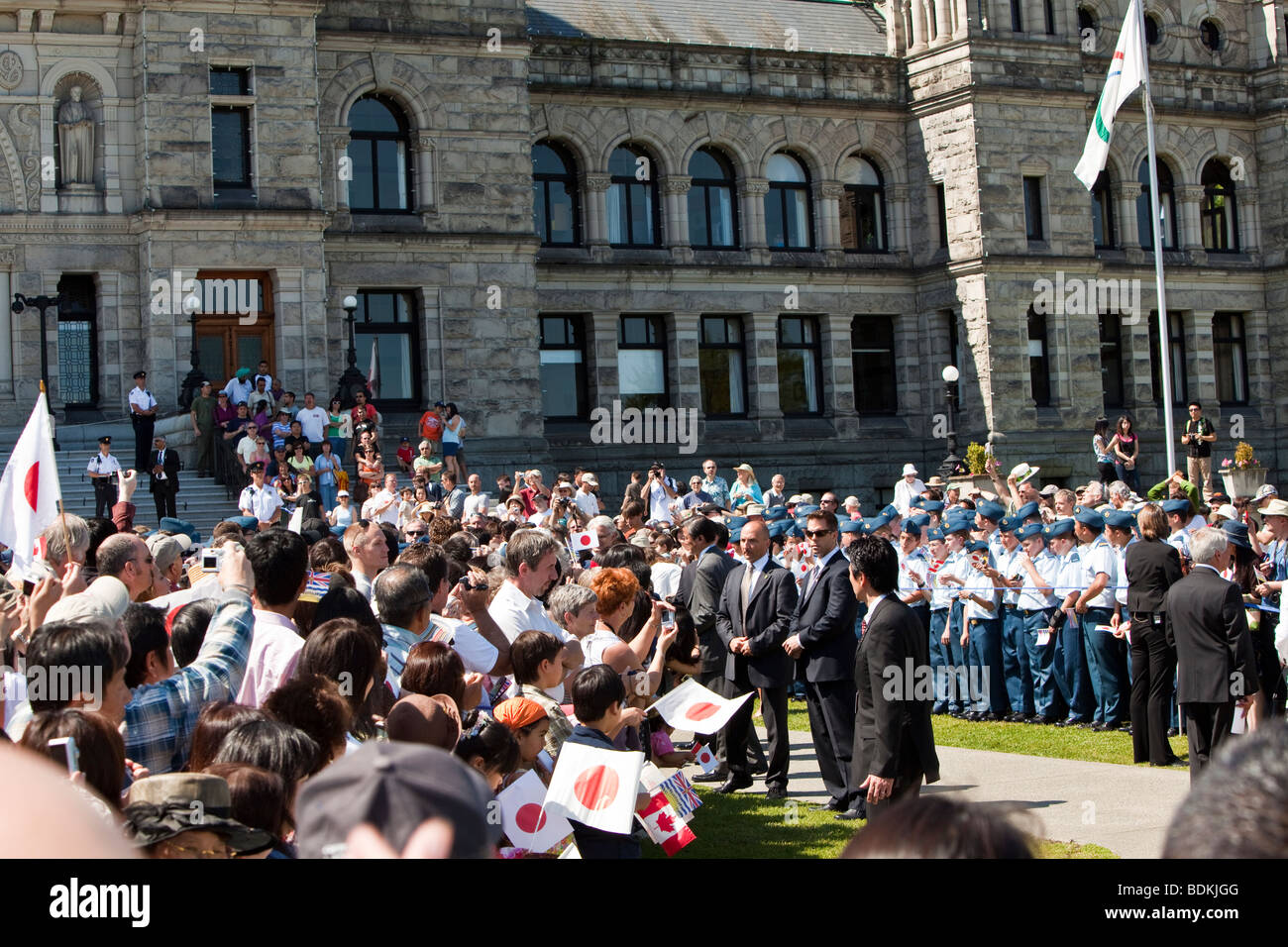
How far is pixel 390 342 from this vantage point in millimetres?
31859

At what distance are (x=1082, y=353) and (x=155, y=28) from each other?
74.0ft

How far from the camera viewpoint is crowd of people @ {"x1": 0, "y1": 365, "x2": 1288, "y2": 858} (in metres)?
4.54

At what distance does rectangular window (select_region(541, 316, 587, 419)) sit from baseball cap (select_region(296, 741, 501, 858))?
32.8m

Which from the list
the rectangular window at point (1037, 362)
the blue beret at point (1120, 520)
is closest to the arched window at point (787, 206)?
the rectangular window at point (1037, 362)

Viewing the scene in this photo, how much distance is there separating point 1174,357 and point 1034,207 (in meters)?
6.82

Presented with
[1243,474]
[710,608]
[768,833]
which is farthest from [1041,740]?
[1243,474]

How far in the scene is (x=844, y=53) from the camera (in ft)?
125

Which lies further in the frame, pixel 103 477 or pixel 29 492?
pixel 103 477

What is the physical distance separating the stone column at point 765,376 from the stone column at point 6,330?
1679 centimetres

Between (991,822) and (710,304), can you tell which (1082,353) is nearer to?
(710,304)

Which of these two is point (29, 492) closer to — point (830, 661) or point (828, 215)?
point (830, 661)

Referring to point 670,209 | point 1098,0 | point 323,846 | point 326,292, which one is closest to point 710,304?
point 670,209

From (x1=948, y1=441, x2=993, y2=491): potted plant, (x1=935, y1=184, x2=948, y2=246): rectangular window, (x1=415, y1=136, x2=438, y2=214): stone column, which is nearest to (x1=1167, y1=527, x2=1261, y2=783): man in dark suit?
(x1=948, y1=441, x2=993, y2=491): potted plant

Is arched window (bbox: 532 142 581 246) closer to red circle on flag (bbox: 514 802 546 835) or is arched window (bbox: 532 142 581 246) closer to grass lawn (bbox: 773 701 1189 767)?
grass lawn (bbox: 773 701 1189 767)
